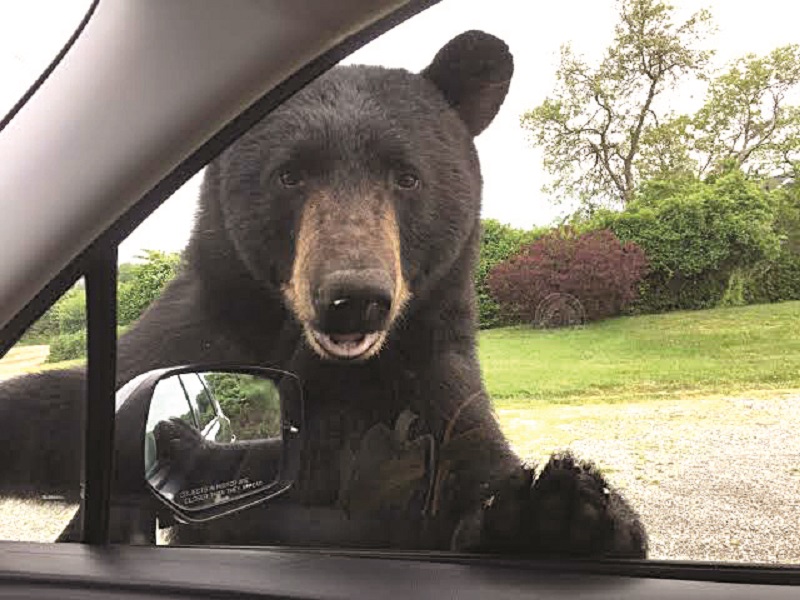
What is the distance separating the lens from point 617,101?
6.75 ft

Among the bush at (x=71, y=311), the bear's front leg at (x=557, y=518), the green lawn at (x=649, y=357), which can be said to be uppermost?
the bush at (x=71, y=311)

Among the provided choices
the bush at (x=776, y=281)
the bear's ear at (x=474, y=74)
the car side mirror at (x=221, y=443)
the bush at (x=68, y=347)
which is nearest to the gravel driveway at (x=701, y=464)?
the bush at (x=776, y=281)

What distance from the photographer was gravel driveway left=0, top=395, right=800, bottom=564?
1900mm

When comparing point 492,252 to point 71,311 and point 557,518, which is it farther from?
point 71,311

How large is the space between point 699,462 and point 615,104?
2.60ft

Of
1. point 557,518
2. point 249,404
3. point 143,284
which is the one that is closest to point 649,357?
point 557,518

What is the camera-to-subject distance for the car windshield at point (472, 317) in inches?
76.7

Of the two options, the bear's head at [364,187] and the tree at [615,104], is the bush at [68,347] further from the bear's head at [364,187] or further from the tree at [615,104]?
the tree at [615,104]

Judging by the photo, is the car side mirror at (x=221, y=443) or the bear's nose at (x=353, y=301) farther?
the car side mirror at (x=221, y=443)

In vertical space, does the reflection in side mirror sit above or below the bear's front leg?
above

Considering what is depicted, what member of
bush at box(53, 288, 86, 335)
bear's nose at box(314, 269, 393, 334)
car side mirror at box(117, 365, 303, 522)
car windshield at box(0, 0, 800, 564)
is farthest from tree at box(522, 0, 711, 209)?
bush at box(53, 288, 86, 335)

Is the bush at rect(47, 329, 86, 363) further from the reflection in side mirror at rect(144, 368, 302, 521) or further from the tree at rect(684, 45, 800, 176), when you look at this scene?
the tree at rect(684, 45, 800, 176)

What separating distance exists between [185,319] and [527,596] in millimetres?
1009

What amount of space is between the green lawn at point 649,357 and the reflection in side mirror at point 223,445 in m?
0.49
